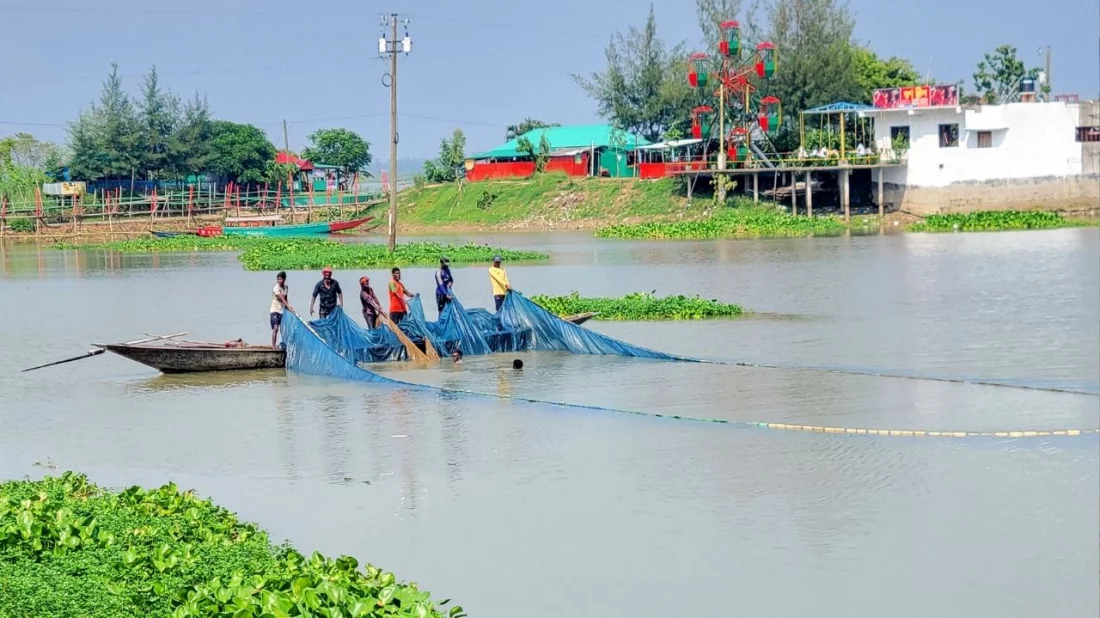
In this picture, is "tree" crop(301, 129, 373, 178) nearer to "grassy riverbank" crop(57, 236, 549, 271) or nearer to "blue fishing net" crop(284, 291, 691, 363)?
"grassy riverbank" crop(57, 236, 549, 271)

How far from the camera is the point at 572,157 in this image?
64188 millimetres

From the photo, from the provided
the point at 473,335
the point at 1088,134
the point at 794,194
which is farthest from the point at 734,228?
the point at 473,335

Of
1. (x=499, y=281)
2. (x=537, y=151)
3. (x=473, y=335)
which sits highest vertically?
(x=537, y=151)

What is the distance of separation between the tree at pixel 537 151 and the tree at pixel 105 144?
820 inches

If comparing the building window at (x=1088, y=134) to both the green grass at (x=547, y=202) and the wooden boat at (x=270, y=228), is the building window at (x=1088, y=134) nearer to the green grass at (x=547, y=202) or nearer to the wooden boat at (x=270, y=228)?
the green grass at (x=547, y=202)

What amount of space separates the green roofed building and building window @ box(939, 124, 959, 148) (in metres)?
16.8

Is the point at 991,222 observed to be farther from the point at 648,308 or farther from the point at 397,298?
the point at 397,298

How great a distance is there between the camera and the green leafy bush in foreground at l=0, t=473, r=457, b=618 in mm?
7281

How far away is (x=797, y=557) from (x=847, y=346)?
32.6ft

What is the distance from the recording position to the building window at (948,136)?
50.0m

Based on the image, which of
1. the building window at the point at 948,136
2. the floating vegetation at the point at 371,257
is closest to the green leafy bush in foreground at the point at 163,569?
the floating vegetation at the point at 371,257

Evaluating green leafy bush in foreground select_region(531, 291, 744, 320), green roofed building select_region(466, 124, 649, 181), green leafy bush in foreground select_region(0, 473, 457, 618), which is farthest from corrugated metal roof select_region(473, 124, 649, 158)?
green leafy bush in foreground select_region(0, 473, 457, 618)

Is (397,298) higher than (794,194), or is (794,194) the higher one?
(794,194)

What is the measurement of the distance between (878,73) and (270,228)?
3120 centimetres
